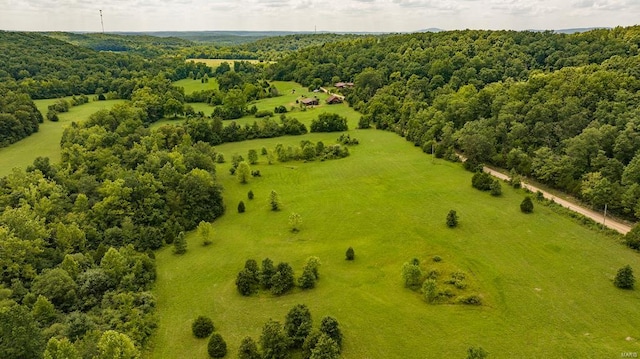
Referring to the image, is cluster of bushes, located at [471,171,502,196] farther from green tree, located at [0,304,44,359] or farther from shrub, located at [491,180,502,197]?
green tree, located at [0,304,44,359]

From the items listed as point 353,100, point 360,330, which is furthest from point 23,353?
point 353,100

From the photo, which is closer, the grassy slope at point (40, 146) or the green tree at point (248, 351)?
the green tree at point (248, 351)

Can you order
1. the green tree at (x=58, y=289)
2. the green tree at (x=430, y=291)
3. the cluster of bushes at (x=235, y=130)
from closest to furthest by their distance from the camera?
1. the green tree at (x=58, y=289)
2. the green tree at (x=430, y=291)
3. the cluster of bushes at (x=235, y=130)

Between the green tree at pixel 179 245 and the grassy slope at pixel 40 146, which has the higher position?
the green tree at pixel 179 245

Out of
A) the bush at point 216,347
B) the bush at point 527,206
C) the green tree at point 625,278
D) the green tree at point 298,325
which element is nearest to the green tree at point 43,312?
the bush at point 216,347

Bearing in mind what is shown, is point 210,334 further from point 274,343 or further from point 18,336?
point 18,336

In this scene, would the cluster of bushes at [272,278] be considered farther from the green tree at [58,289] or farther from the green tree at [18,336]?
the green tree at [18,336]

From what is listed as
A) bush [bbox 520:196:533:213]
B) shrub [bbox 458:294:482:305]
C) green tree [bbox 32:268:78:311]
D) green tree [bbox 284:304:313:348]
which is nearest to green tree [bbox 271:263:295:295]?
green tree [bbox 284:304:313:348]
